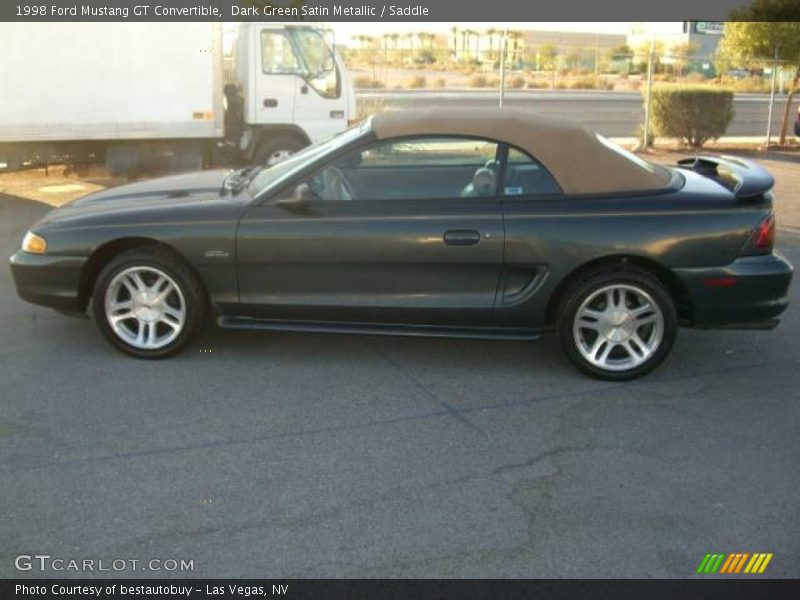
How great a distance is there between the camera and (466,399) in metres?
4.96

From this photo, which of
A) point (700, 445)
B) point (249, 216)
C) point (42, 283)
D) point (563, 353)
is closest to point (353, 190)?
point (249, 216)

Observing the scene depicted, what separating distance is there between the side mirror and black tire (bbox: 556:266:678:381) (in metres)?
1.61

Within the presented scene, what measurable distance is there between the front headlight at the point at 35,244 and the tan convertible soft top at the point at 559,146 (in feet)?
7.01

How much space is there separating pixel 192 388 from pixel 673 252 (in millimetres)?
2830

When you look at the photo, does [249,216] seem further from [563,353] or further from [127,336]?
[563,353]

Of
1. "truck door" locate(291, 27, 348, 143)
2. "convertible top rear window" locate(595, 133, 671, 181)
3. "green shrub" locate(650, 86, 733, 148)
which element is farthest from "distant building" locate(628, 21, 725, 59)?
"convertible top rear window" locate(595, 133, 671, 181)

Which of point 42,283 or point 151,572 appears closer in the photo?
point 151,572

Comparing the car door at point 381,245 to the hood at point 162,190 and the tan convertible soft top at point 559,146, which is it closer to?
the tan convertible soft top at point 559,146

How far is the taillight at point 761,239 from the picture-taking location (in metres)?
5.16

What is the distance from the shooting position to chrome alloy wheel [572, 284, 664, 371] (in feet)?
17.2

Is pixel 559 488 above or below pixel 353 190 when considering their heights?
below
